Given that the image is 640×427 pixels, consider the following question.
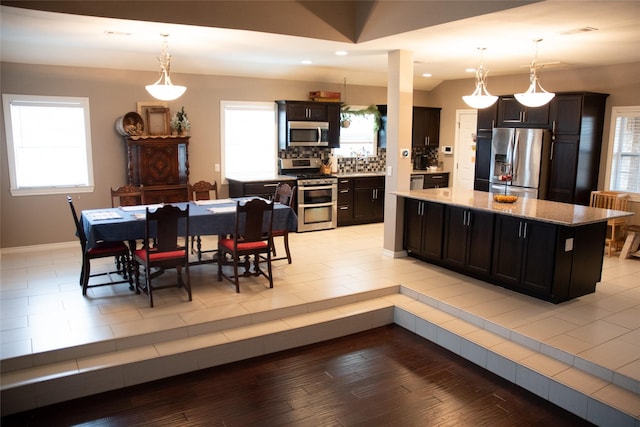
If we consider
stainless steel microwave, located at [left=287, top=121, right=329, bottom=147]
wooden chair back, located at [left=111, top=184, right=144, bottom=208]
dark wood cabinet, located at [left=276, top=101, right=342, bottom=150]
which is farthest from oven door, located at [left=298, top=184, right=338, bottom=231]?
wooden chair back, located at [left=111, top=184, right=144, bottom=208]

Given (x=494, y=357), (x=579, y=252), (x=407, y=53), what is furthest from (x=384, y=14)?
(x=494, y=357)

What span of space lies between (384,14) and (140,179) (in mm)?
3961

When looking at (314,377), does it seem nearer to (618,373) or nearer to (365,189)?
(618,373)

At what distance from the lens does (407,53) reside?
232 inches

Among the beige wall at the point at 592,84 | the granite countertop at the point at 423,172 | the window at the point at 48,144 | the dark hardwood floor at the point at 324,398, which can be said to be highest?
the beige wall at the point at 592,84

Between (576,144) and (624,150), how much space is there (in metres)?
0.70

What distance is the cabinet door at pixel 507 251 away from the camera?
4.82m

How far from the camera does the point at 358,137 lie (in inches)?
358

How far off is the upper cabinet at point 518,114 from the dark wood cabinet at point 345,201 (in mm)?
2663

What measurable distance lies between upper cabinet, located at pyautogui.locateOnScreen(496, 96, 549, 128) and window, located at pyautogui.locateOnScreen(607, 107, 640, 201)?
0.92 m

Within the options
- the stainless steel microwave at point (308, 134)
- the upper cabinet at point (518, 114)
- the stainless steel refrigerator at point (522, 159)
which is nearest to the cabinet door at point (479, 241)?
the stainless steel refrigerator at point (522, 159)

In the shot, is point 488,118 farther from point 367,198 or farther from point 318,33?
point 318,33

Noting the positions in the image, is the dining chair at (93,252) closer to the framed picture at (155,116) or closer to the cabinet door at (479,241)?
the framed picture at (155,116)

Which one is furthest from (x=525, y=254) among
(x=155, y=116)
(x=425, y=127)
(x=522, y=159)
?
(x=155, y=116)
